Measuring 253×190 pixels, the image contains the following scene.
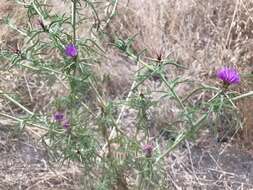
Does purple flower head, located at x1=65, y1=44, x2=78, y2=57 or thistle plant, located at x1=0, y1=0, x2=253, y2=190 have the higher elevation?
purple flower head, located at x1=65, y1=44, x2=78, y2=57

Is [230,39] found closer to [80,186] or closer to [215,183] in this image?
[215,183]

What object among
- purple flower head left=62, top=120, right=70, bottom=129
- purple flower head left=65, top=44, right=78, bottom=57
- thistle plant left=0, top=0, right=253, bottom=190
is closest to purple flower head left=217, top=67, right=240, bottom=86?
thistle plant left=0, top=0, right=253, bottom=190

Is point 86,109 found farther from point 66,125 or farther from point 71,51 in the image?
point 71,51

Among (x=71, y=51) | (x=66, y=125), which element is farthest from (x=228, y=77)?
(x=66, y=125)

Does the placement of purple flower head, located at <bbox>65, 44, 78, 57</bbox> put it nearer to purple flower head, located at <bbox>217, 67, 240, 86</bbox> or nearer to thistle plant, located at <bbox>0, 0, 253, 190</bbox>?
thistle plant, located at <bbox>0, 0, 253, 190</bbox>

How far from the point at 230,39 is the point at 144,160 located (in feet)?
4.85

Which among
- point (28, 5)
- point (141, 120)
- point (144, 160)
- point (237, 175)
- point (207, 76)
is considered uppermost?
point (28, 5)

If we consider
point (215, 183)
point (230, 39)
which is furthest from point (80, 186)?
point (230, 39)

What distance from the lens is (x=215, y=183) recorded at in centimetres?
234

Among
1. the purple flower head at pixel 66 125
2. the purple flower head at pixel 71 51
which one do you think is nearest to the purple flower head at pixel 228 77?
the purple flower head at pixel 71 51

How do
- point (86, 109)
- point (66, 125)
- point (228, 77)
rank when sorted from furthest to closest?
point (86, 109) < point (66, 125) < point (228, 77)

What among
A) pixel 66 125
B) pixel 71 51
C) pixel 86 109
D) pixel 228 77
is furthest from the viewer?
pixel 86 109

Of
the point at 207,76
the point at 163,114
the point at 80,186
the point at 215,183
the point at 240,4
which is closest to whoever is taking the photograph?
the point at 80,186

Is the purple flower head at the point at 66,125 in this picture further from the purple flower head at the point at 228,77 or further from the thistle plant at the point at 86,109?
the purple flower head at the point at 228,77
